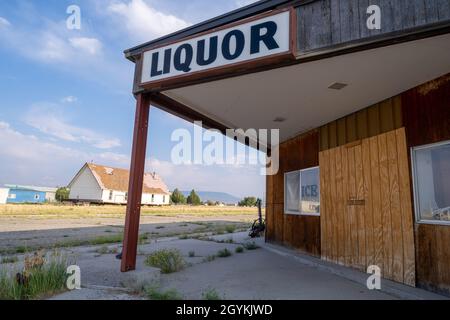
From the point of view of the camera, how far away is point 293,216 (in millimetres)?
8398

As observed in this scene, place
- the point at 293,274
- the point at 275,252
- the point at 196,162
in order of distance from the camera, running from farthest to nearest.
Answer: the point at 275,252 → the point at 196,162 → the point at 293,274

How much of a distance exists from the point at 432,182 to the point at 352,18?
2.76 metres

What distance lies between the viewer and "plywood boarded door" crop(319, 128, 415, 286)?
4988mm

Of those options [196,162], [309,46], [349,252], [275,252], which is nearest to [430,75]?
[309,46]

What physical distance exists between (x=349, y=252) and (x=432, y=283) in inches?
69.9

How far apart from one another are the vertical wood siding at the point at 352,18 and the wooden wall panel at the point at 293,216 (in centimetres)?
398

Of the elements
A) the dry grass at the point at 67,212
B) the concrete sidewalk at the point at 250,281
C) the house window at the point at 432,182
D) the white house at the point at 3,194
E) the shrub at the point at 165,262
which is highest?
the white house at the point at 3,194

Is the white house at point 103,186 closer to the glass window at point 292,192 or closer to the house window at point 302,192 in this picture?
the glass window at point 292,192

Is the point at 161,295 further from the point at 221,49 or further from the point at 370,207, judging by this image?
the point at 370,207

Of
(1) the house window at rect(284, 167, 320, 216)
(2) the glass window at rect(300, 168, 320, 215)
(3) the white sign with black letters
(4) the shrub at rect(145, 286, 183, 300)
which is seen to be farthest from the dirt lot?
(2) the glass window at rect(300, 168, 320, 215)

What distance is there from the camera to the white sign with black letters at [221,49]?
408 cm

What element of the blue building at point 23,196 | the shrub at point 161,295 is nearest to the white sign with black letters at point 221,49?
the shrub at point 161,295

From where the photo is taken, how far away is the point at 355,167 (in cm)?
618
